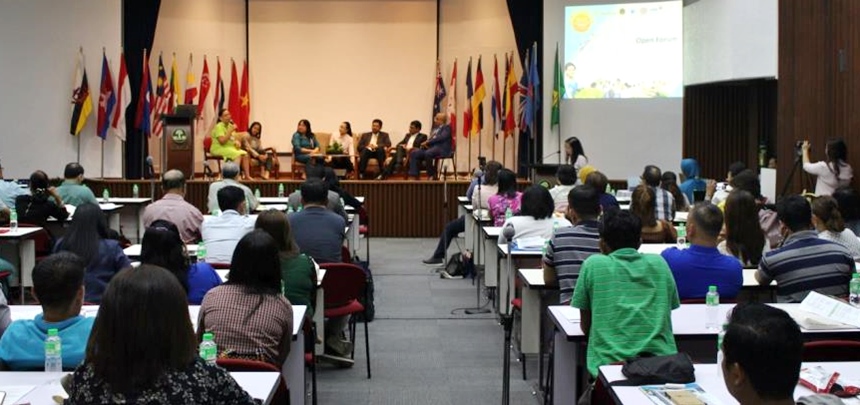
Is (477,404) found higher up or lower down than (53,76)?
lower down

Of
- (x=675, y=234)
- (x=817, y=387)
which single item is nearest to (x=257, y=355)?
(x=817, y=387)

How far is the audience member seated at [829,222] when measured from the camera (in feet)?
18.2

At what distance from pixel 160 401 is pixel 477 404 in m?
3.59

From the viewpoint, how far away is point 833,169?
9977 millimetres

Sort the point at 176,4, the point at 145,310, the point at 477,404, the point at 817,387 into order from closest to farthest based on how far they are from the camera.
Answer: the point at 145,310 < the point at 817,387 < the point at 477,404 < the point at 176,4

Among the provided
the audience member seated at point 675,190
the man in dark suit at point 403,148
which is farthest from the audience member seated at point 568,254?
the man in dark suit at point 403,148

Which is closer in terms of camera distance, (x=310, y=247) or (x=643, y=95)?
(x=310, y=247)

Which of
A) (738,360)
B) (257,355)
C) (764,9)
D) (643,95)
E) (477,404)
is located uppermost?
(764,9)

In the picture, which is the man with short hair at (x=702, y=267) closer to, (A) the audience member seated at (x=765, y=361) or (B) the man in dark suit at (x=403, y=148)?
(A) the audience member seated at (x=765, y=361)

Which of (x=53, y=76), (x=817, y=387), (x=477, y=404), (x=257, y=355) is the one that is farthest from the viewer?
(x=53, y=76)

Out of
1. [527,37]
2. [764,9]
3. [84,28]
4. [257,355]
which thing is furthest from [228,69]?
[257,355]

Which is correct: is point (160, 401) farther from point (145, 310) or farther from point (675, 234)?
point (675, 234)

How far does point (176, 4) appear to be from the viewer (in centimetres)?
1631

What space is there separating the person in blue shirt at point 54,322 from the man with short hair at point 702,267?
9.02 feet
